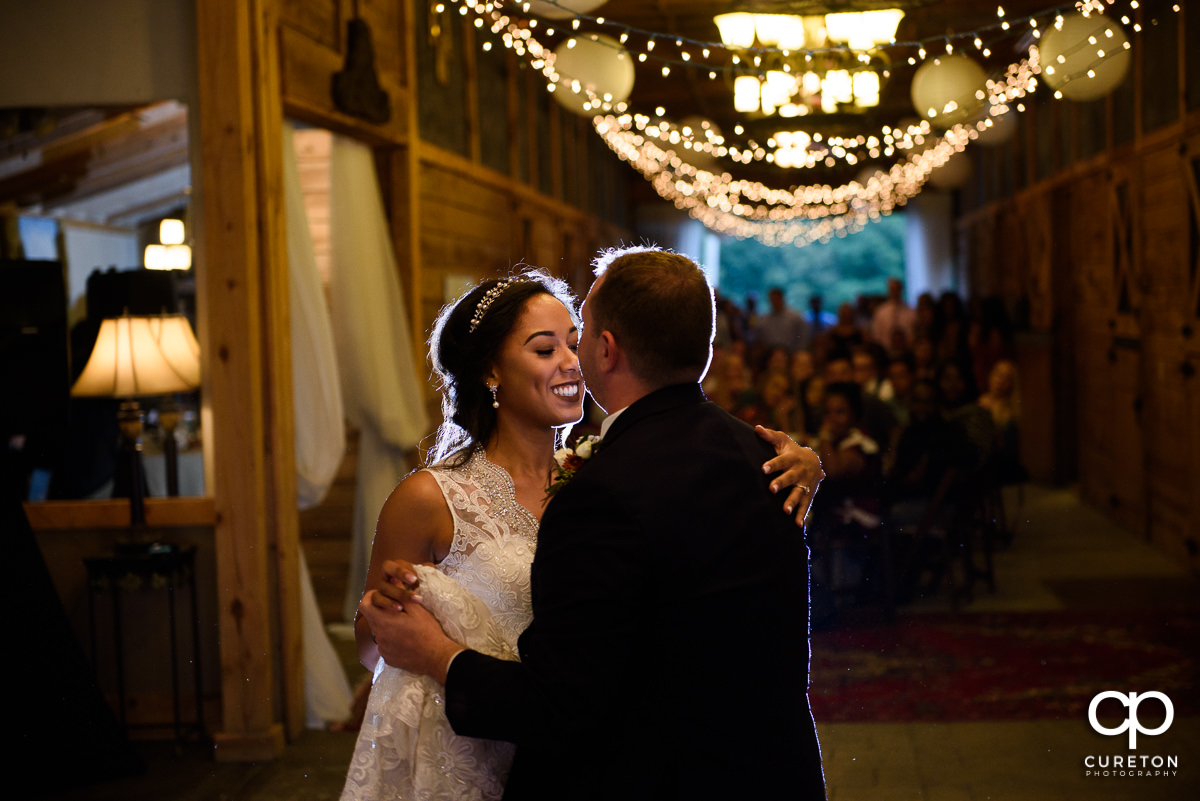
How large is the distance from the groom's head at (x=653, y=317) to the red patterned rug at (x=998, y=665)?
9.49 ft

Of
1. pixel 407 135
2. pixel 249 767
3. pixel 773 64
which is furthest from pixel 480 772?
pixel 773 64

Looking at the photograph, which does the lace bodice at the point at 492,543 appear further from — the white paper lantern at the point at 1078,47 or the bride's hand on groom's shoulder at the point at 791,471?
the white paper lantern at the point at 1078,47

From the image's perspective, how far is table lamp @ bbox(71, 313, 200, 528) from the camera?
12.0 feet

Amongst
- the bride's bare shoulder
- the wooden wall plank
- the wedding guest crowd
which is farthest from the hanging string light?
the bride's bare shoulder

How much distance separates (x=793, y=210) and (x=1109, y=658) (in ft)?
43.9

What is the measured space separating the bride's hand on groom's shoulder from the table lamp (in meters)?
2.63

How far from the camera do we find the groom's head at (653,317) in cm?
154

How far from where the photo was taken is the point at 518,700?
4.89 ft

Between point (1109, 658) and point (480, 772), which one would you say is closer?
point (480, 772)

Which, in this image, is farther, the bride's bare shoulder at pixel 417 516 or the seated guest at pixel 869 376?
the seated guest at pixel 869 376

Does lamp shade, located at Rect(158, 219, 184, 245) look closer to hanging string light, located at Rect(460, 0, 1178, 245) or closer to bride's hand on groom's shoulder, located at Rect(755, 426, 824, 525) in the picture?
hanging string light, located at Rect(460, 0, 1178, 245)

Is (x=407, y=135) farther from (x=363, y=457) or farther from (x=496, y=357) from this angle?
(x=496, y=357)

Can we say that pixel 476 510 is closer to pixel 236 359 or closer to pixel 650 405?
pixel 650 405

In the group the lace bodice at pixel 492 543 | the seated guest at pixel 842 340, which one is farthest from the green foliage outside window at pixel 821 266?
the lace bodice at pixel 492 543
